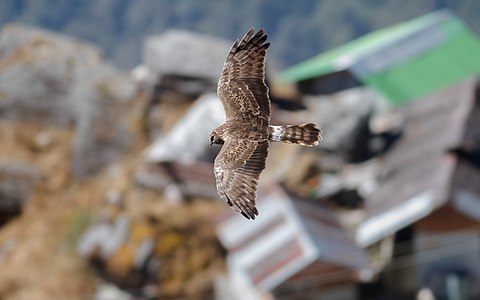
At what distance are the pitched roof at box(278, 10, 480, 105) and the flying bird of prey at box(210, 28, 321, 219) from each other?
2412 cm

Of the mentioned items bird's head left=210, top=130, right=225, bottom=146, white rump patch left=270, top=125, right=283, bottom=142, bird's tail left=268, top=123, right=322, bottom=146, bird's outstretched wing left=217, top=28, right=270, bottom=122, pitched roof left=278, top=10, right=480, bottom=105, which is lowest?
bird's tail left=268, top=123, right=322, bottom=146

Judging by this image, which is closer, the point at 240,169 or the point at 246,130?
the point at 240,169

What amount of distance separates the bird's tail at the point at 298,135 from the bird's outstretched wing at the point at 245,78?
2.11 ft

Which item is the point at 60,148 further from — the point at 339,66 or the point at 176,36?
the point at 339,66

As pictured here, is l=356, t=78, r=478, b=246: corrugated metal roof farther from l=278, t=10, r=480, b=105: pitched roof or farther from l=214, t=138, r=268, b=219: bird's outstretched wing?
l=214, t=138, r=268, b=219: bird's outstretched wing

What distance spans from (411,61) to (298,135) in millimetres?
29763

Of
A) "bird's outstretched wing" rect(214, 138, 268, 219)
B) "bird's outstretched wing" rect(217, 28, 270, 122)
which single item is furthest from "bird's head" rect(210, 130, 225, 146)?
"bird's outstretched wing" rect(217, 28, 270, 122)

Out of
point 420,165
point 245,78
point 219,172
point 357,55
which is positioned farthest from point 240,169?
point 357,55

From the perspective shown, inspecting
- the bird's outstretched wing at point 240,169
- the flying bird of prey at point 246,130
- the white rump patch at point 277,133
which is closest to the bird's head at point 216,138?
the flying bird of prey at point 246,130

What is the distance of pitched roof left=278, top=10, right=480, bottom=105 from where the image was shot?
42031 mm

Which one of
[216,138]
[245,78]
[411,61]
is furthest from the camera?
[411,61]

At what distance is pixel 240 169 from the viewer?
15578 millimetres

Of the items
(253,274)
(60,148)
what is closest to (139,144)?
(60,148)

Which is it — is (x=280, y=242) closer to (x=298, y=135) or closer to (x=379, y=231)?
(x=379, y=231)
